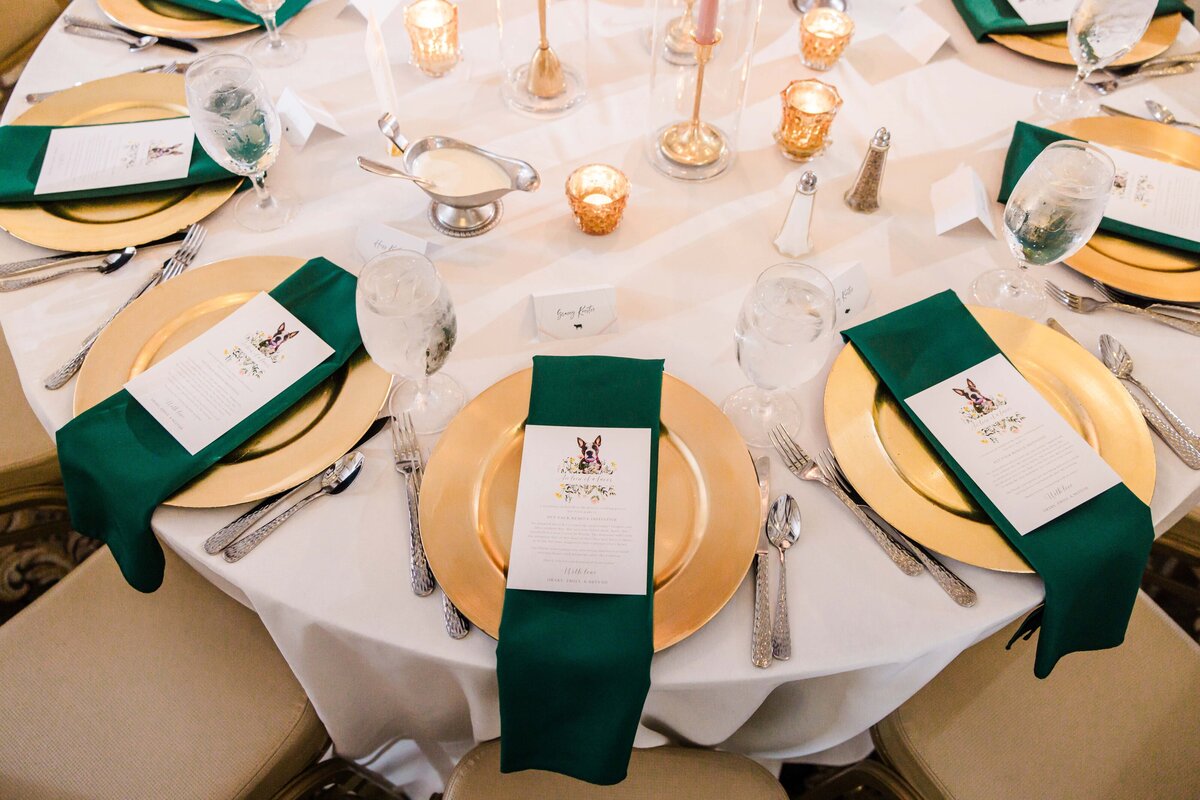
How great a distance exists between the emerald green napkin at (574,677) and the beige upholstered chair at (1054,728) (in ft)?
1.72

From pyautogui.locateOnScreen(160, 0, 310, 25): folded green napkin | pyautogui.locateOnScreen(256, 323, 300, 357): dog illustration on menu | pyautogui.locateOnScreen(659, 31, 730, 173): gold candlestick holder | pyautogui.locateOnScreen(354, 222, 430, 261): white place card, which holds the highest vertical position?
pyautogui.locateOnScreen(160, 0, 310, 25): folded green napkin

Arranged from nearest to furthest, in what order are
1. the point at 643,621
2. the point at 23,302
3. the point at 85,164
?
the point at 643,621 → the point at 23,302 → the point at 85,164

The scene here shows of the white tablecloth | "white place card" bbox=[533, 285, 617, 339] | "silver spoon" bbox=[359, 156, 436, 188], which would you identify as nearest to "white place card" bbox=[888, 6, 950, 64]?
the white tablecloth

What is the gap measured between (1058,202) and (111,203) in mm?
1282

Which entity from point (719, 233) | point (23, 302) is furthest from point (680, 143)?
point (23, 302)

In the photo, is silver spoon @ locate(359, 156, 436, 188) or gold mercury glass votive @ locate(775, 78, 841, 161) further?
gold mercury glass votive @ locate(775, 78, 841, 161)

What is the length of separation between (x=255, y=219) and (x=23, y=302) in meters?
0.31

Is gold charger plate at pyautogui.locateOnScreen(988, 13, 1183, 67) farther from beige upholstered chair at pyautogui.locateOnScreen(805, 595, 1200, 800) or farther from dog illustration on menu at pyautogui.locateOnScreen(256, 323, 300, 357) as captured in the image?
dog illustration on menu at pyautogui.locateOnScreen(256, 323, 300, 357)

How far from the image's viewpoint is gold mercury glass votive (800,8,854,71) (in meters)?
1.39

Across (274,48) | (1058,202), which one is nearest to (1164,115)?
(1058,202)

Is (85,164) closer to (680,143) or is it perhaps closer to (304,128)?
(304,128)

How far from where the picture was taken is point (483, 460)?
3.02 feet

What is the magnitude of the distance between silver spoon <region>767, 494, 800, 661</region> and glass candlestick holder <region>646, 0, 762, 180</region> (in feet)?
1.97

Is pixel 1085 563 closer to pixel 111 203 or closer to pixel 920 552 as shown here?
pixel 920 552
